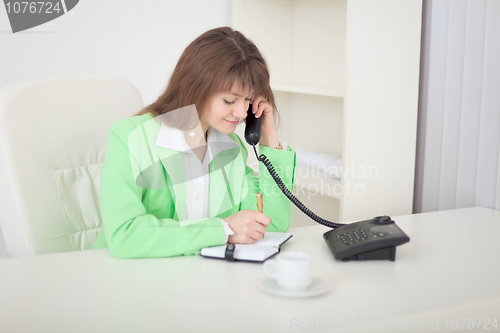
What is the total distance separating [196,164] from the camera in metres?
1.34

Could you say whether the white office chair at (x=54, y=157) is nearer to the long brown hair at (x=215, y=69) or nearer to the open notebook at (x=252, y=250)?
the long brown hair at (x=215, y=69)

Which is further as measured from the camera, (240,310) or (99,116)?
(99,116)

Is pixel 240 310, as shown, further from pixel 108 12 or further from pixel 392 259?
pixel 108 12

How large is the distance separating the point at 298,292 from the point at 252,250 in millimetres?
205

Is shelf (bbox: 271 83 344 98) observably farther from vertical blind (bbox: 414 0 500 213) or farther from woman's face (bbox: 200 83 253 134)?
woman's face (bbox: 200 83 253 134)

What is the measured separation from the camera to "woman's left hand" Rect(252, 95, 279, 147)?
4.76ft

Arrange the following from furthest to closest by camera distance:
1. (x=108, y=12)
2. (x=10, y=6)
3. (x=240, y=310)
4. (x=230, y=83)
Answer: (x=108, y=12), (x=10, y=6), (x=230, y=83), (x=240, y=310)

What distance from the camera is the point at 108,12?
217cm

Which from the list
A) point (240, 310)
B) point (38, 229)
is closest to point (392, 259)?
point (240, 310)

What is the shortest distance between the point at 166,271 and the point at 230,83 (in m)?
A: 0.54

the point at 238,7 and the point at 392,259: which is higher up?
the point at 238,7

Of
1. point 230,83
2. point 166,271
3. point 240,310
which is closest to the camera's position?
point 240,310

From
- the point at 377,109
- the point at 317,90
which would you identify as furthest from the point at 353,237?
the point at 317,90

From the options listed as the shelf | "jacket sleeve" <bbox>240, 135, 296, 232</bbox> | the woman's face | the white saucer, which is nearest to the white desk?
→ the white saucer
